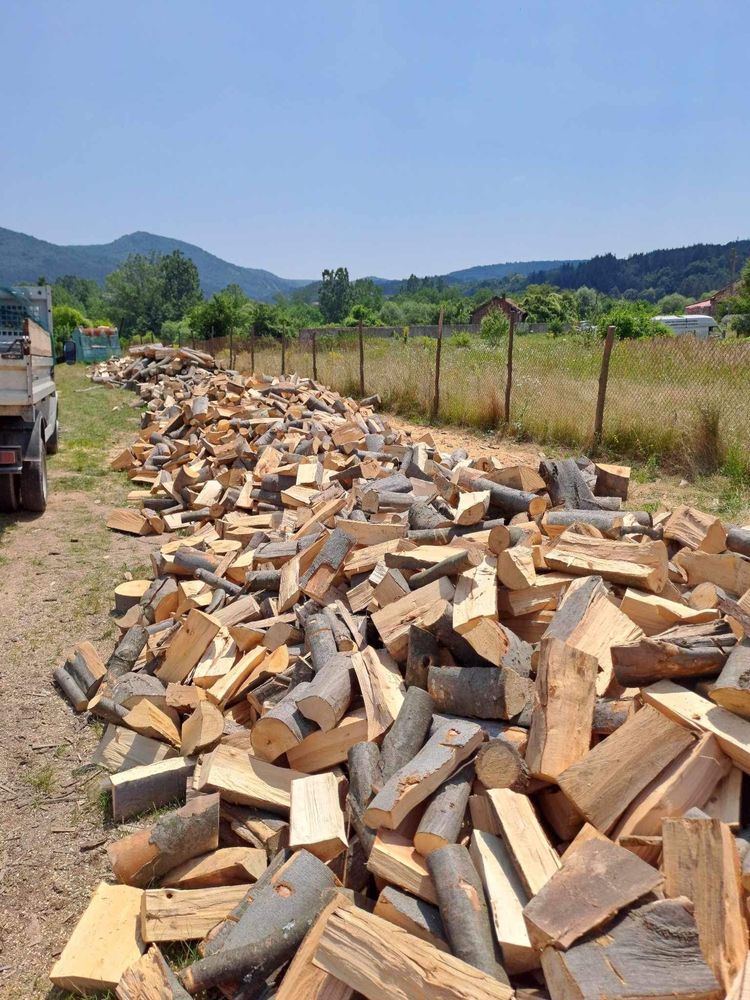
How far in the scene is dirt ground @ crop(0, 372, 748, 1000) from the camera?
105 inches

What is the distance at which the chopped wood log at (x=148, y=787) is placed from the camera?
3.09 meters

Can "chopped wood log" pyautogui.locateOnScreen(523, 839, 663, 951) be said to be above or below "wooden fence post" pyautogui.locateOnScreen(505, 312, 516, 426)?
below

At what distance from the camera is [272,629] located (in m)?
3.90

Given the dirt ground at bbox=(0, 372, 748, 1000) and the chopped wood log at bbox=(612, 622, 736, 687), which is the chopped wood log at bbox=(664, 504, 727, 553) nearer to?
the chopped wood log at bbox=(612, 622, 736, 687)

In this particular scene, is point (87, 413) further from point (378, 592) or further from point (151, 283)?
point (151, 283)

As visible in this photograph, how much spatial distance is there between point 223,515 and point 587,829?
5.91m

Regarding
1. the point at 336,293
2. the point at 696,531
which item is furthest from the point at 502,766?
the point at 336,293

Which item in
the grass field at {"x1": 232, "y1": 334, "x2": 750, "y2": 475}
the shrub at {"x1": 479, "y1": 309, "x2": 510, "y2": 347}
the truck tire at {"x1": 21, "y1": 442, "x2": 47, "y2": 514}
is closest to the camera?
the truck tire at {"x1": 21, "y1": 442, "x2": 47, "y2": 514}

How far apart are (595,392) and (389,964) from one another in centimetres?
968

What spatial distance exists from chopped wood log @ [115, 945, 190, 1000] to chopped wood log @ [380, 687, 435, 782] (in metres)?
0.97

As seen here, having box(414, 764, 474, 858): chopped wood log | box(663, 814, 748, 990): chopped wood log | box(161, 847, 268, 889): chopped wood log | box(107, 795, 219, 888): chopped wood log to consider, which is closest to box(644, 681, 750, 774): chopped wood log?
box(663, 814, 748, 990): chopped wood log

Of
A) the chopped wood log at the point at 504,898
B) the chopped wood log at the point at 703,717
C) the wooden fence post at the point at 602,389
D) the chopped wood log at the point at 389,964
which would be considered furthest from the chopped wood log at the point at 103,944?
the wooden fence post at the point at 602,389

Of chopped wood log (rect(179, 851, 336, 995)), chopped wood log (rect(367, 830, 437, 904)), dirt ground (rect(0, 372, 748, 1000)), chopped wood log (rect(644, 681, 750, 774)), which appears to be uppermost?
chopped wood log (rect(644, 681, 750, 774))

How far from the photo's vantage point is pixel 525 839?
2.11m
